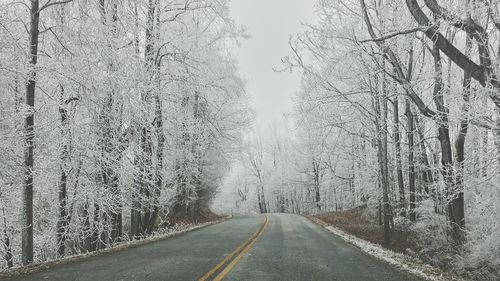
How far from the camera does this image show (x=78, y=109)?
11602mm

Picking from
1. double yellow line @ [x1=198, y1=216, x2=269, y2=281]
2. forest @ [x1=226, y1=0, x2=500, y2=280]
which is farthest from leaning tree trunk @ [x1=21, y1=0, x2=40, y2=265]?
forest @ [x1=226, y1=0, x2=500, y2=280]

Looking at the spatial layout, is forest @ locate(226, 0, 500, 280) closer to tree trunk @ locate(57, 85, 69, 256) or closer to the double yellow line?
the double yellow line

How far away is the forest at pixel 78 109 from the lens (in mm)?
8898

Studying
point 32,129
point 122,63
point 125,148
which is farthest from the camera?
point 125,148

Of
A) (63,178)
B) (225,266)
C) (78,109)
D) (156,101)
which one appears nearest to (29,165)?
(63,178)

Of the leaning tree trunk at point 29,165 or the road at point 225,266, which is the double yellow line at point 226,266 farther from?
the leaning tree trunk at point 29,165

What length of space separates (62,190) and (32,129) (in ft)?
9.49

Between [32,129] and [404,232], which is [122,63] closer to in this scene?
[32,129]

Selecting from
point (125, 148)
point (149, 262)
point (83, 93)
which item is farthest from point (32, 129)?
point (149, 262)

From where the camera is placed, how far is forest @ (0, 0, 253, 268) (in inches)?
350

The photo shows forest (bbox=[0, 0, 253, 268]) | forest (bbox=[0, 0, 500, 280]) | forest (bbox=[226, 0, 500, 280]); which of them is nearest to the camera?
forest (bbox=[226, 0, 500, 280])

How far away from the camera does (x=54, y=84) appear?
33.3 feet

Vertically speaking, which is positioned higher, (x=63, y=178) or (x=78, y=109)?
(x=78, y=109)

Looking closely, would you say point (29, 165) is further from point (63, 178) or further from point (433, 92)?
point (433, 92)
